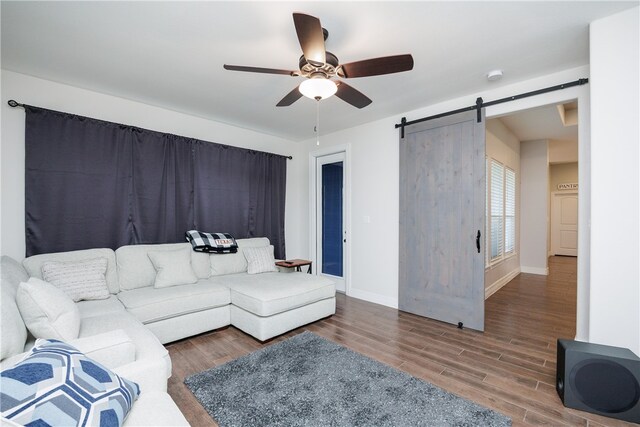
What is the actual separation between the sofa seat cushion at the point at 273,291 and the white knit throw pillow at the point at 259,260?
0.17 metres

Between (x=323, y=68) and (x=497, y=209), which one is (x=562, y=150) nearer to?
(x=497, y=209)

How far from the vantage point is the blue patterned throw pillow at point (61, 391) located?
829mm

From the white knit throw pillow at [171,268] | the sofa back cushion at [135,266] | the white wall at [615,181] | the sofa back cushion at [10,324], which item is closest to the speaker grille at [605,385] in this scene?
the white wall at [615,181]

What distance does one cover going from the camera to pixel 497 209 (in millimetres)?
5016

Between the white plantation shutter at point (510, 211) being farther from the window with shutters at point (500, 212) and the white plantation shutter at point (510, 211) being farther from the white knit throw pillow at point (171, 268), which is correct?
the white knit throw pillow at point (171, 268)

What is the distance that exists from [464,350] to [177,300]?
2.80 meters

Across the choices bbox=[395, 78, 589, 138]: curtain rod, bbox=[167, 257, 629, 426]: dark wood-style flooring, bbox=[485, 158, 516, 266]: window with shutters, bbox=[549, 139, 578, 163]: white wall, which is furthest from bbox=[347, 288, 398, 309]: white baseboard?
bbox=[549, 139, 578, 163]: white wall

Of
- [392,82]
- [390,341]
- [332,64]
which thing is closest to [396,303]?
[390,341]

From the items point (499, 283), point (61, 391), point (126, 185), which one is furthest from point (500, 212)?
point (61, 391)

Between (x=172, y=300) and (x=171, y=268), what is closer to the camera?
(x=172, y=300)

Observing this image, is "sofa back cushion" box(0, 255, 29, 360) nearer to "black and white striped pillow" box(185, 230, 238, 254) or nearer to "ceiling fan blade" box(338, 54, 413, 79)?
"black and white striped pillow" box(185, 230, 238, 254)

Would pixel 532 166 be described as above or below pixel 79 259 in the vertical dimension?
above

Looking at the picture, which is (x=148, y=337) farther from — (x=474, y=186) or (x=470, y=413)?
(x=474, y=186)

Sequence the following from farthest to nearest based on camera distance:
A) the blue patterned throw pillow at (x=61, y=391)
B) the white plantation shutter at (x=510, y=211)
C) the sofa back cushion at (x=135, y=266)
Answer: the white plantation shutter at (x=510, y=211)
the sofa back cushion at (x=135, y=266)
the blue patterned throw pillow at (x=61, y=391)
